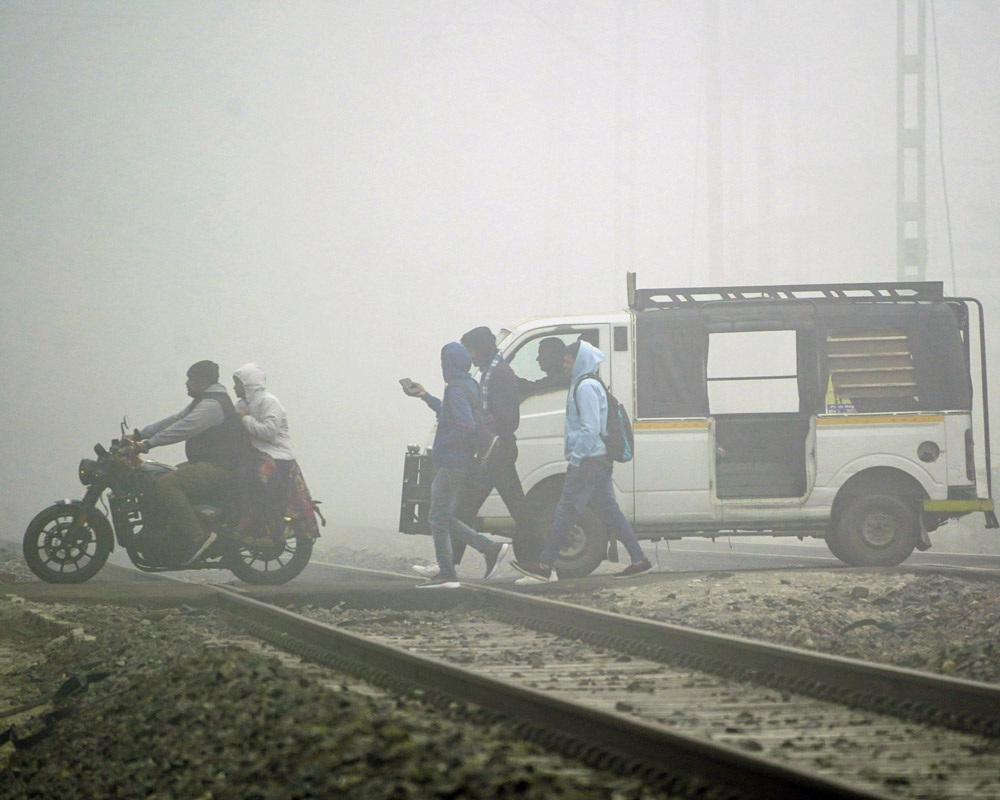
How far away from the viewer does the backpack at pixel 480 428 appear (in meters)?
10.9

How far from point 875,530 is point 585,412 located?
3417 millimetres

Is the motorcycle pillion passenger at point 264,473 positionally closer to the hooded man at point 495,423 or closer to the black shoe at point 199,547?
the black shoe at point 199,547

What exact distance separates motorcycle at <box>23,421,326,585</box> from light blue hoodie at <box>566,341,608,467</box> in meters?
2.53

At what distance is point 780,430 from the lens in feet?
39.4

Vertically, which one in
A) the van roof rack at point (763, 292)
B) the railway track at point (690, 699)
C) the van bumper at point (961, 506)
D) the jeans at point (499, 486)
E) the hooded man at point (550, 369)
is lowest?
the railway track at point (690, 699)

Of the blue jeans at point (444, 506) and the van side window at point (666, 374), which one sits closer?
the blue jeans at point (444, 506)

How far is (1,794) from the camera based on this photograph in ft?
16.3

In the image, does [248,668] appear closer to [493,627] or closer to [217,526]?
[493,627]

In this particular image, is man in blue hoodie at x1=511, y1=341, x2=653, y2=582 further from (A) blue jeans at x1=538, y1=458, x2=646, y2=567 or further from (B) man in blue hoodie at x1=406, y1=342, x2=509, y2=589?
(B) man in blue hoodie at x1=406, y1=342, x2=509, y2=589

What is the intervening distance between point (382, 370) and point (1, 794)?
212ft

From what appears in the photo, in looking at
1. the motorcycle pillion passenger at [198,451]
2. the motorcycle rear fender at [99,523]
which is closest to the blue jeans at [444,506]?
the motorcycle pillion passenger at [198,451]

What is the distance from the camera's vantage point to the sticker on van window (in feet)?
39.2

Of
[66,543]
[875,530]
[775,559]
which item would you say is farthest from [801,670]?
[775,559]

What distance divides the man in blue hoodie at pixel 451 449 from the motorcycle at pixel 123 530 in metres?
1.30
